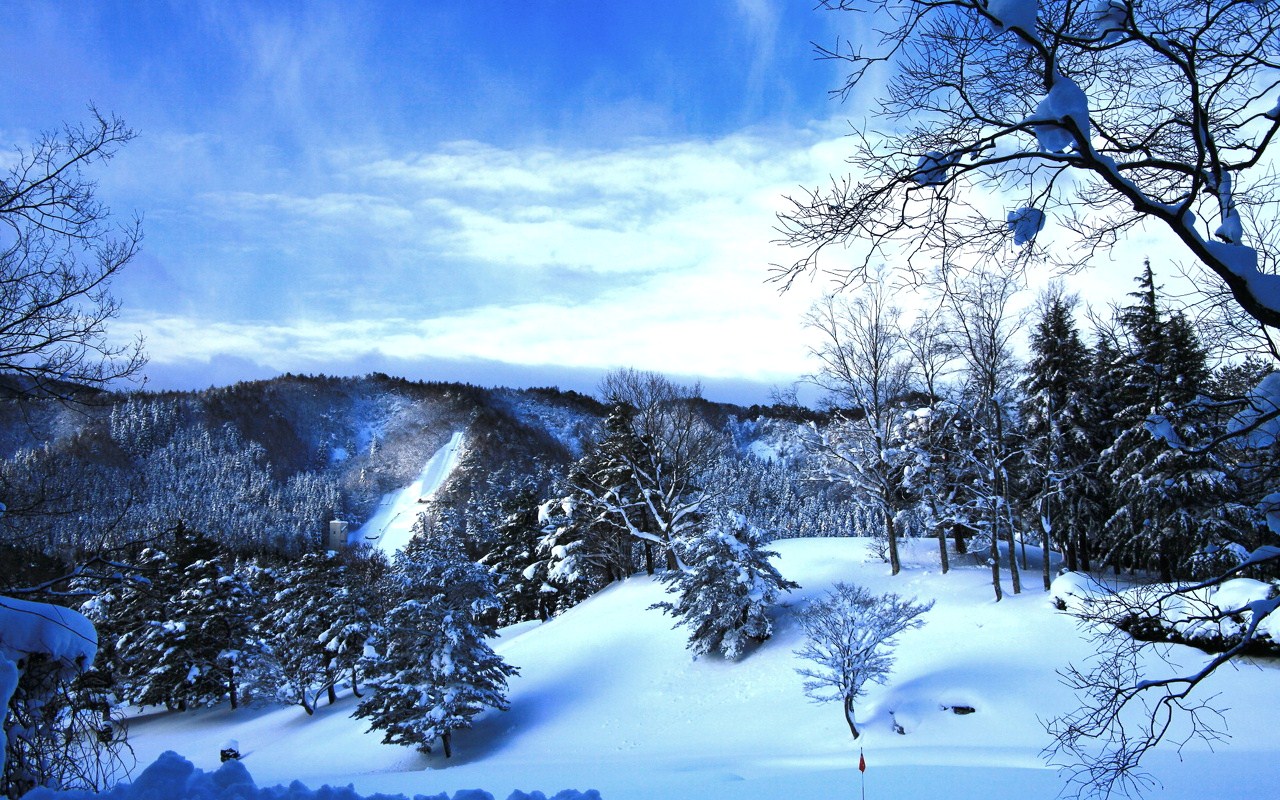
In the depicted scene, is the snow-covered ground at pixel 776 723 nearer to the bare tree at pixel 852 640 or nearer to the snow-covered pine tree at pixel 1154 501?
the bare tree at pixel 852 640

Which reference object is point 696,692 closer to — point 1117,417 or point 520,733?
point 520,733

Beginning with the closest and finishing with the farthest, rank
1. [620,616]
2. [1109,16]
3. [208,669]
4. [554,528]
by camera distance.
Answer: [1109,16], [620,616], [208,669], [554,528]

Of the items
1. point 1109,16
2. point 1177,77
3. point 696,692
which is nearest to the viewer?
point 1109,16

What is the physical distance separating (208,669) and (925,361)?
108 feet

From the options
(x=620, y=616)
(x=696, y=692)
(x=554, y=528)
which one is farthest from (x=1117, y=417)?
(x=554, y=528)

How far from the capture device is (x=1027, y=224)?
3844 millimetres

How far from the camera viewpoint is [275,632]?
3506 centimetres

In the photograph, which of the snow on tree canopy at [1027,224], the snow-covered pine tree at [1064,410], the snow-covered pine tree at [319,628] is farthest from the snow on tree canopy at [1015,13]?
the snow-covered pine tree at [319,628]

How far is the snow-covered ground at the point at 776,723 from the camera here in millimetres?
10094

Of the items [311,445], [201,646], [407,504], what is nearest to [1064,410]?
[201,646]

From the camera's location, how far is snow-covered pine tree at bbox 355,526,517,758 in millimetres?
18594

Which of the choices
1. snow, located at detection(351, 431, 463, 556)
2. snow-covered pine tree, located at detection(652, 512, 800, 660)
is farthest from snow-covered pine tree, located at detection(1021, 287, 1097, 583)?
snow, located at detection(351, 431, 463, 556)

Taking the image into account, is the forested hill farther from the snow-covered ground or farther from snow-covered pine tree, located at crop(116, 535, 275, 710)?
the snow-covered ground

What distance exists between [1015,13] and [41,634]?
25.9 ft
